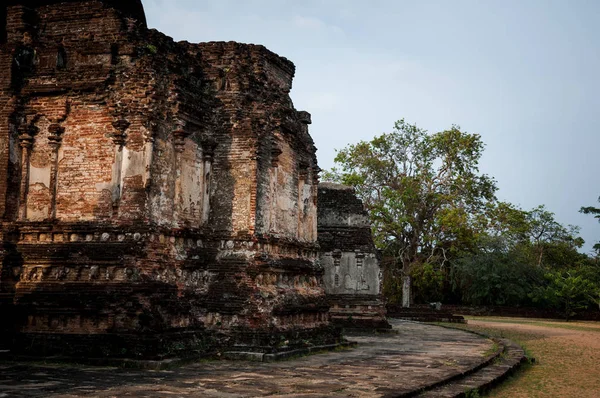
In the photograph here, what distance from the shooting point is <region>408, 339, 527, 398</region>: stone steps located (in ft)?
26.7

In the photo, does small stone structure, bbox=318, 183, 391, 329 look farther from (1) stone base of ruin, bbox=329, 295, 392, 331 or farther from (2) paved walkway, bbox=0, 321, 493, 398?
(2) paved walkway, bbox=0, 321, 493, 398

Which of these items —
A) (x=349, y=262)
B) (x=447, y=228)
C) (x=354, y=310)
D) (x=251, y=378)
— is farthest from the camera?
(x=447, y=228)

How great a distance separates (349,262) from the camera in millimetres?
20156

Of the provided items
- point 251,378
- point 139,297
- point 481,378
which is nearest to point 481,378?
point 481,378

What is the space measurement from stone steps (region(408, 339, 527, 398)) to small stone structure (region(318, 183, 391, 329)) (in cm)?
651

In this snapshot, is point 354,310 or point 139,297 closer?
point 139,297

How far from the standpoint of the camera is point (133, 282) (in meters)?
9.94

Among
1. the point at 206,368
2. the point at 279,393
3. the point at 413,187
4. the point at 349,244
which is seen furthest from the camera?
the point at 413,187

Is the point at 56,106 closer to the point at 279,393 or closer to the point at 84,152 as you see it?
the point at 84,152

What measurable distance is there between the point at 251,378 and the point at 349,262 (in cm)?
1175

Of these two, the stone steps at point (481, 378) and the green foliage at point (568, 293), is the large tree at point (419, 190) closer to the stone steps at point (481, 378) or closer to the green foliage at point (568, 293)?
the green foliage at point (568, 293)

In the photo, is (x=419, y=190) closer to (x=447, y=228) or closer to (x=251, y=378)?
(x=447, y=228)

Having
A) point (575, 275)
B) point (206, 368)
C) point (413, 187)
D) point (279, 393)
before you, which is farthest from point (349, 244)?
point (575, 275)

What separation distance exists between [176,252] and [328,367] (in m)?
3.40
